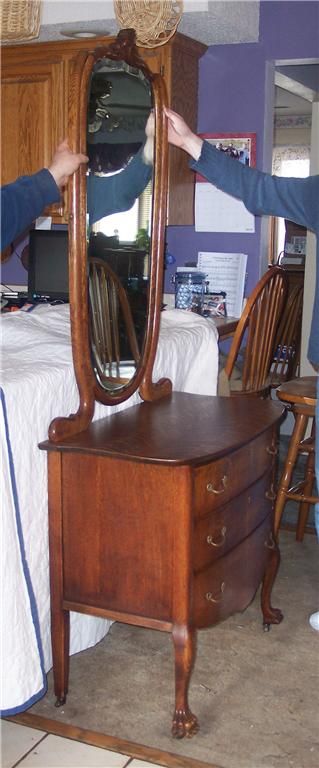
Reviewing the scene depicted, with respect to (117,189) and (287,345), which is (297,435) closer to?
(287,345)

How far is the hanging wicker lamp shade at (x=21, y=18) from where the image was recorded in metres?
3.42

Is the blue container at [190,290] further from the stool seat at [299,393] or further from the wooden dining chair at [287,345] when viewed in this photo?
the stool seat at [299,393]

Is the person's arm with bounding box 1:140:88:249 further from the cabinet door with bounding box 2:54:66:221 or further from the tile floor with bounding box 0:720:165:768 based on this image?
the cabinet door with bounding box 2:54:66:221

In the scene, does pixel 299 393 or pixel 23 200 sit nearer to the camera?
pixel 23 200

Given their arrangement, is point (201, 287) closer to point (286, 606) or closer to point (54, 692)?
point (286, 606)

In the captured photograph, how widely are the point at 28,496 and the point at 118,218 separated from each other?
0.69 metres

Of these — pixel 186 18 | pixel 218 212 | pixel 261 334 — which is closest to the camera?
pixel 261 334

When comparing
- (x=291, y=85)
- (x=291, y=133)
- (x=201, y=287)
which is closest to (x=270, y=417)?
(x=201, y=287)

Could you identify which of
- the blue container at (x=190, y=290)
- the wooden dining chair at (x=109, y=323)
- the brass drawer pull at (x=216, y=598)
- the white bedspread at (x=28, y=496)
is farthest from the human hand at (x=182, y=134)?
the blue container at (x=190, y=290)

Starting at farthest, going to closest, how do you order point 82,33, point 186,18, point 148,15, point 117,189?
point 82,33 → point 186,18 → point 148,15 → point 117,189

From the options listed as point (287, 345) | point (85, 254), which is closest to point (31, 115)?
point (287, 345)

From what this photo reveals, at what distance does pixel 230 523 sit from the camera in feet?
6.44

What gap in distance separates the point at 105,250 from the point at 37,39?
219cm

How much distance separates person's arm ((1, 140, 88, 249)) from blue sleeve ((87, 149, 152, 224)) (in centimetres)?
7
